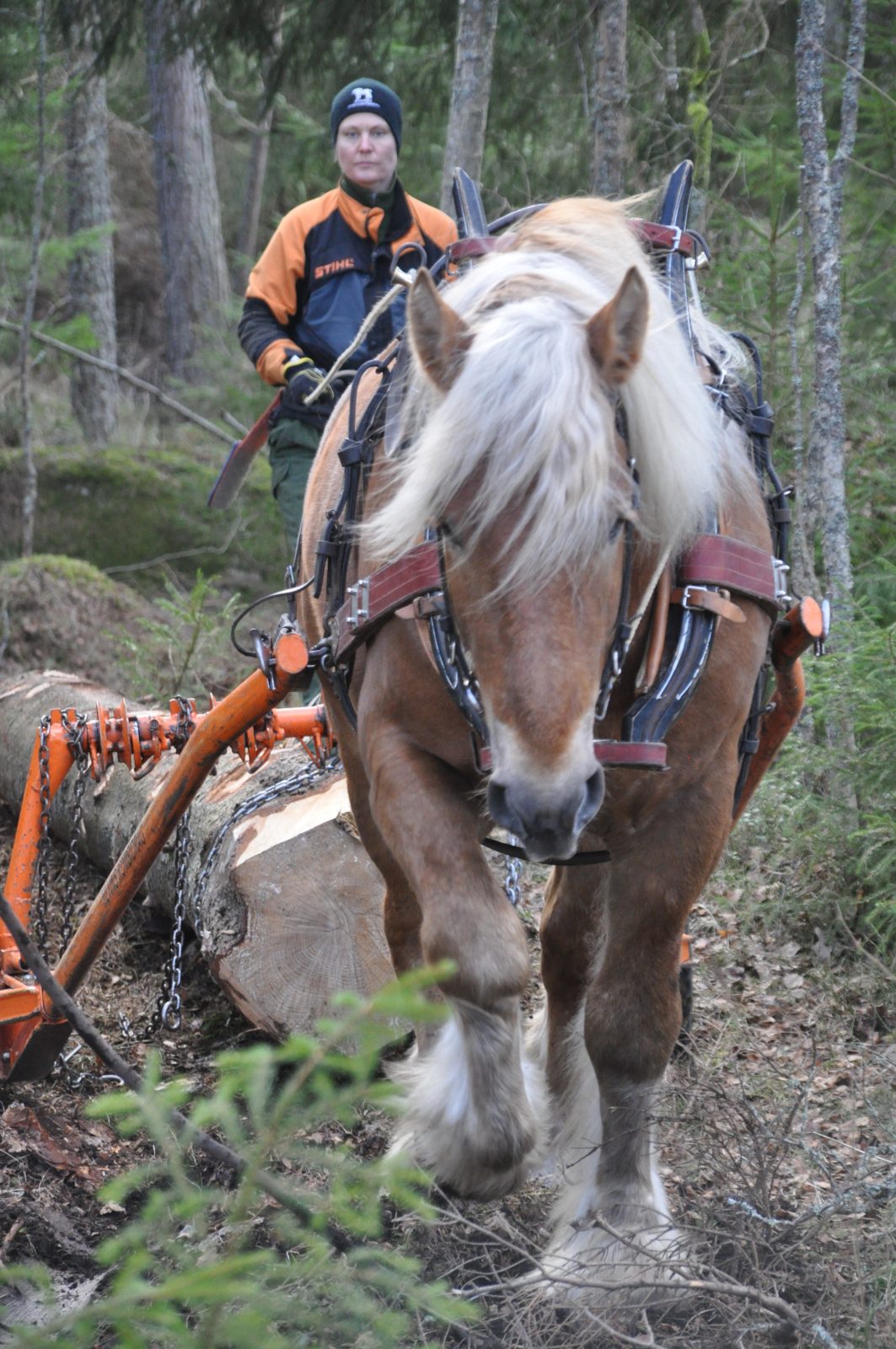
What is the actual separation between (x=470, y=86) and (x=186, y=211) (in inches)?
341

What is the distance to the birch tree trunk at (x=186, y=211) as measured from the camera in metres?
14.7

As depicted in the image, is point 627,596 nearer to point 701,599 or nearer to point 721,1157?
point 701,599

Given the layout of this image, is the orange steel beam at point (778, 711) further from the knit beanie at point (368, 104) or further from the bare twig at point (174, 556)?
the bare twig at point (174, 556)

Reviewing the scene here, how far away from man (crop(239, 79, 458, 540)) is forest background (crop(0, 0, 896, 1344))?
5.44 feet

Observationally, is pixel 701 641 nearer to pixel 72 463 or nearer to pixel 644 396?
pixel 644 396

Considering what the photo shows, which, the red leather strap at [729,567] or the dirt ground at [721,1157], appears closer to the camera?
the dirt ground at [721,1157]

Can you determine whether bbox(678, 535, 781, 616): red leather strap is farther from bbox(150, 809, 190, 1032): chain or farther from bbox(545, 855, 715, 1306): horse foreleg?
bbox(150, 809, 190, 1032): chain

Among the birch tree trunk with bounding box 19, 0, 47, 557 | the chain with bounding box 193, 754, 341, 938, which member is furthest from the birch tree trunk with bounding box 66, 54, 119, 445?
the chain with bounding box 193, 754, 341, 938

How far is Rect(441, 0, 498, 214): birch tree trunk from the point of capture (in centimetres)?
714

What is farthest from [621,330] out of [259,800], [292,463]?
[292,463]

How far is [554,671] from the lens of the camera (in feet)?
7.42

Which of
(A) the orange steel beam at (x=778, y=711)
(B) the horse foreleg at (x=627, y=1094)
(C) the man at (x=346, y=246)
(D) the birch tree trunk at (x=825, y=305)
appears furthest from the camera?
(D) the birch tree trunk at (x=825, y=305)

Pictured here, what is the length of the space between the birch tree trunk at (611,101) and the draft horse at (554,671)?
148 inches

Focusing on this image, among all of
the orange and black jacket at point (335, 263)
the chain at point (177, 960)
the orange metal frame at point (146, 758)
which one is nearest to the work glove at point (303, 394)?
the orange and black jacket at point (335, 263)
